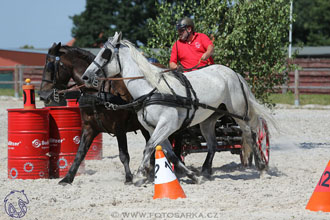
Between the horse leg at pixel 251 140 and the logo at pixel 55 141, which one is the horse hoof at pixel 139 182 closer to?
the logo at pixel 55 141

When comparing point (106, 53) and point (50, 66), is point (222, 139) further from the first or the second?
point (50, 66)

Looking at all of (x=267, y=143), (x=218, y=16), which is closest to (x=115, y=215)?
(x=267, y=143)

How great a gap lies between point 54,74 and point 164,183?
237 centimetres

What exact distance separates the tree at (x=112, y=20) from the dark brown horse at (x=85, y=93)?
34.9 m

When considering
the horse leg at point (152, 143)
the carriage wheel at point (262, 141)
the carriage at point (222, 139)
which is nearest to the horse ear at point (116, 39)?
the horse leg at point (152, 143)

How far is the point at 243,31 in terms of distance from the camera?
10.2m

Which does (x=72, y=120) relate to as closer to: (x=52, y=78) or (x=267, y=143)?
(x=52, y=78)

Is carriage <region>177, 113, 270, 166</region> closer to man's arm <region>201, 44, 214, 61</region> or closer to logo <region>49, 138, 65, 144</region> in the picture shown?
man's arm <region>201, 44, 214, 61</region>

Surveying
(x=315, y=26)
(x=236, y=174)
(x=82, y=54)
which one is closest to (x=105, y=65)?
(x=82, y=54)

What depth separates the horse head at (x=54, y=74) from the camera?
7.32m

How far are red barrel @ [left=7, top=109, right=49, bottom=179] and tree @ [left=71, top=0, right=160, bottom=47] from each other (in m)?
34.8

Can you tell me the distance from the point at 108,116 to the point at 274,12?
184 inches

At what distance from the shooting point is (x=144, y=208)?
5574 mm

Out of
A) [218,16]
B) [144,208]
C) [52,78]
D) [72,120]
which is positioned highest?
[218,16]
